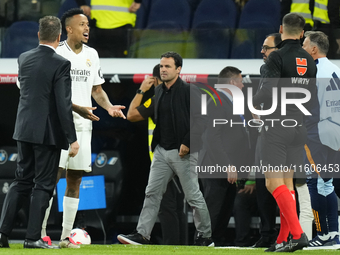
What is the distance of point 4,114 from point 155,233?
7.81ft

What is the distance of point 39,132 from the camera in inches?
160

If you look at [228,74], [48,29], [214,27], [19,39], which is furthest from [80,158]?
[214,27]

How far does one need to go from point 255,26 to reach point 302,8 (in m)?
0.64

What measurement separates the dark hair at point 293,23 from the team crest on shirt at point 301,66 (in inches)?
8.7

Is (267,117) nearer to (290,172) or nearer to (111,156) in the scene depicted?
(290,172)

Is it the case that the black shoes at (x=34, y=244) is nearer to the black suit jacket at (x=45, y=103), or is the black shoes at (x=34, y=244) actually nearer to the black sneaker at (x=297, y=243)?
the black suit jacket at (x=45, y=103)

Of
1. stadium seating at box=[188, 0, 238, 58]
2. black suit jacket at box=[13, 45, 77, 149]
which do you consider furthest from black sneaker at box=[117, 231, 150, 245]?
stadium seating at box=[188, 0, 238, 58]

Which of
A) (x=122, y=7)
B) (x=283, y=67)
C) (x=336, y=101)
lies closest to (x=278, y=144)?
(x=283, y=67)

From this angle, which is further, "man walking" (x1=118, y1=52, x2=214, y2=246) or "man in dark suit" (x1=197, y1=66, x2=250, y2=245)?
"man in dark suit" (x1=197, y1=66, x2=250, y2=245)

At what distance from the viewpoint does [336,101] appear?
4934 millimetres

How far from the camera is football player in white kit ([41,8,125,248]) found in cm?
475

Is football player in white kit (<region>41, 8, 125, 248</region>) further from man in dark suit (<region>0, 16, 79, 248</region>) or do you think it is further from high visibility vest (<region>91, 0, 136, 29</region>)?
high visibility vest (<region>91, 0, 136, 29</region>)

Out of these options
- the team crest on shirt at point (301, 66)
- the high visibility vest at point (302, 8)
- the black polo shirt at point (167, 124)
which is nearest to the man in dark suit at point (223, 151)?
the black polo shirt at point (167, 124)

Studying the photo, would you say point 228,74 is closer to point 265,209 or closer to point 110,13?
point 265,209
